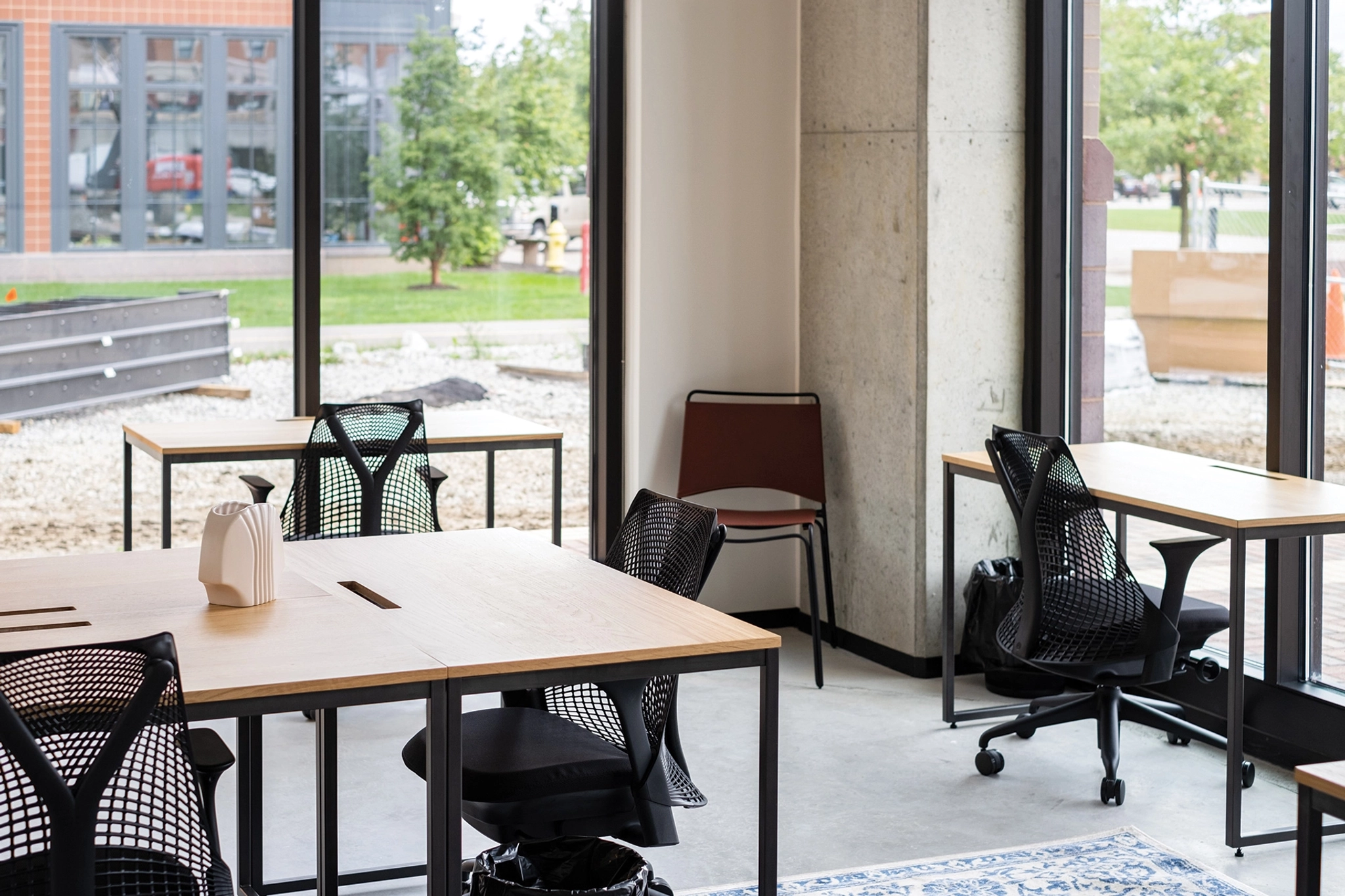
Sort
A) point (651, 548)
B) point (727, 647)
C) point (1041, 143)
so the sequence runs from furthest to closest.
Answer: point (1041, 143) → point (651, 548) → point (727, 647)

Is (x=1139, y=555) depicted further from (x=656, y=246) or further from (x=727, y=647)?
(x=727, y=647)

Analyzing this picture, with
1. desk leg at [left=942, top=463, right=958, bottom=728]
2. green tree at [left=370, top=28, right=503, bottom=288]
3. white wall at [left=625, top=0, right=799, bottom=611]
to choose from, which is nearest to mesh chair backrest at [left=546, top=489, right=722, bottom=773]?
desk leg at [left=942, top=463, right=958, bottom=728]

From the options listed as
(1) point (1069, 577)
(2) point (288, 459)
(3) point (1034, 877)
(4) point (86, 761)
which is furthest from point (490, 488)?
(4) point (86, 761)

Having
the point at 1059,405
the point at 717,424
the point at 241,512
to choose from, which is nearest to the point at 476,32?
the point at 717,424

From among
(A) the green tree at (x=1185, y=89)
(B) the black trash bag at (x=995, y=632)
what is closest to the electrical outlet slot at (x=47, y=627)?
(B) the black trash bag at (x=995, y=632)

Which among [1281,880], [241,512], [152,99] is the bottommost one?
[1281,880]

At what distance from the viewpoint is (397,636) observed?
2.50 m

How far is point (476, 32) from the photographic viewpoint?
18.8 feet

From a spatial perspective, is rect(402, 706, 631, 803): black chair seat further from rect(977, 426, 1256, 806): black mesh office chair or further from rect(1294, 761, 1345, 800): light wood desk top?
rect(977, 426, 1256, 806): black mesh office chair

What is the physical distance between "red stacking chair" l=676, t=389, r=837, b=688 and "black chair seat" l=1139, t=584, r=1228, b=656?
1.75m

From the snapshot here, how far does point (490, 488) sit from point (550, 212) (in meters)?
1.13

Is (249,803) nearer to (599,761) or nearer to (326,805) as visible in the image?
(326,805)

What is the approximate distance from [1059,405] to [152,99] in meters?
3.38

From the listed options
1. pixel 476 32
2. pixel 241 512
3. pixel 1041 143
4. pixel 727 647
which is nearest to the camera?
pixel 727 647
